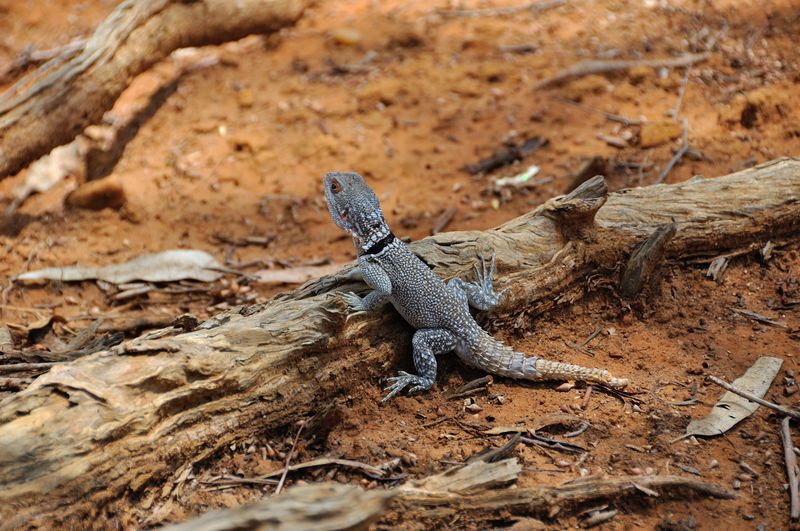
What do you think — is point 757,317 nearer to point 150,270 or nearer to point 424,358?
point 424,358

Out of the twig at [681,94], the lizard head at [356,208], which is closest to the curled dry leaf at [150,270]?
the lizard head at [356,208]

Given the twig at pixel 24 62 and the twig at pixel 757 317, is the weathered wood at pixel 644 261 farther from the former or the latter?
the twig at pixel 24 62

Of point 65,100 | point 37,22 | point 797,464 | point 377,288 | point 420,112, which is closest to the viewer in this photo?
point 797,464

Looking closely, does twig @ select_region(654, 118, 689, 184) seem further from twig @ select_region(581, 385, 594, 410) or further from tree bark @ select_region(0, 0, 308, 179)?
tree bark @ select_region(0, 0, 308, 179)

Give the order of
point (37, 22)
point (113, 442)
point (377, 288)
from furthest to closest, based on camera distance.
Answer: point (37, 22)
point (377, 288)
point (113, 442)

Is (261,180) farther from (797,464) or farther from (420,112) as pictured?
(797,464)

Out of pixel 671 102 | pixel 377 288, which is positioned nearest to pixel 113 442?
pixel 377 288

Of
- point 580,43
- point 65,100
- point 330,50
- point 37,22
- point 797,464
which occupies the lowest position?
point 797,464
